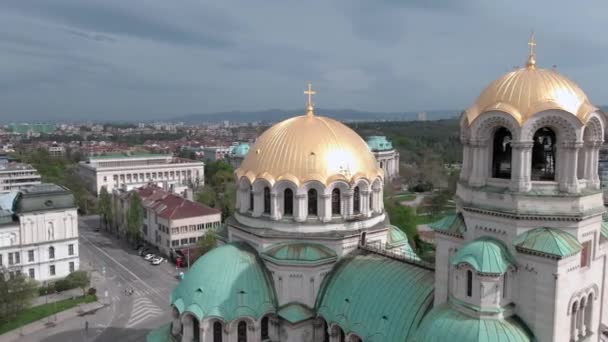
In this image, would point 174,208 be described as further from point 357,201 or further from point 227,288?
point 357,201

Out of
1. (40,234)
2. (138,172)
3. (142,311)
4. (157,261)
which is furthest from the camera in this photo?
(138,172)

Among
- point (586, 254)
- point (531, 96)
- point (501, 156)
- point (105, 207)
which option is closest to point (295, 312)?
point (501, 156)

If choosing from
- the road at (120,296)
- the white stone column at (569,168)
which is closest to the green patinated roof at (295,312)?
the white stone column at (569,168)

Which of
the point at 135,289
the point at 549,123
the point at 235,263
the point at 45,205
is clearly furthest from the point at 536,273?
the point at 45,205

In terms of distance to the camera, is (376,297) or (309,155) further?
(309,155)

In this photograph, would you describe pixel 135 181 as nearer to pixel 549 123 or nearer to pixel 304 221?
pixel 304 221

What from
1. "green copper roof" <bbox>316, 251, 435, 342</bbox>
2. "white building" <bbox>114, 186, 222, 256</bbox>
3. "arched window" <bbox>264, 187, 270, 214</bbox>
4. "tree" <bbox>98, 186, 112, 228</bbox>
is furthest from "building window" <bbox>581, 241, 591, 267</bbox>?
"tree" <bbox>98, 186, 112, 228</bbox>

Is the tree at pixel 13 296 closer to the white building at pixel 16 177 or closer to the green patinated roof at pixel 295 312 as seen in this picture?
the green patinated roof at pixel 295 312
